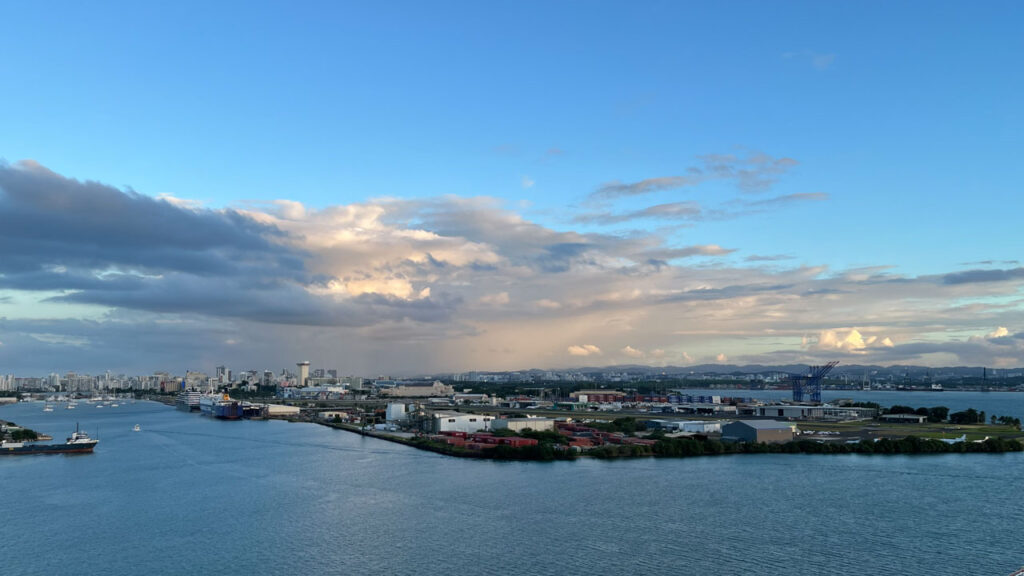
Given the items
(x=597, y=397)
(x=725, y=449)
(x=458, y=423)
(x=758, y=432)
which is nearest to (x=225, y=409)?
(x=458, y=423)

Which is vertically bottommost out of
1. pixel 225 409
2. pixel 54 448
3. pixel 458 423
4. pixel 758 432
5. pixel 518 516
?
pixel 225 409

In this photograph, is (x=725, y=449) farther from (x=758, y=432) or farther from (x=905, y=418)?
(x=905, y=418)

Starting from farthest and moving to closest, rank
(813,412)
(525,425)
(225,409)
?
(225,409) < (813,412) < (525,425)

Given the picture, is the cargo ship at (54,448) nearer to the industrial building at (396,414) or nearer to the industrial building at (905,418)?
the industrial building at (396,414)

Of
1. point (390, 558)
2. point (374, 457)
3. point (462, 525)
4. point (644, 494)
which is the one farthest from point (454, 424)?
point (390, 558)

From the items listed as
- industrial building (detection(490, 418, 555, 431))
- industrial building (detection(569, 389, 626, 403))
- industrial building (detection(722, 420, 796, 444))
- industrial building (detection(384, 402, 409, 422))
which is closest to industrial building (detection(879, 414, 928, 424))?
industrial building (detection(722, 420, 796, 444))

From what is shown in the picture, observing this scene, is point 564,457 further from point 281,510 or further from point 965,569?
point 965,569

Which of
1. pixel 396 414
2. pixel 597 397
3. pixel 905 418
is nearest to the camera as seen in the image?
pixel 905 418

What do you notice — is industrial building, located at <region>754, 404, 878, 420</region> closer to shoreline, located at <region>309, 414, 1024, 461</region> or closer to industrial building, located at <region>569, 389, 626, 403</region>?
shoreline, located at <region>309, 414, 1024, 461</region>
